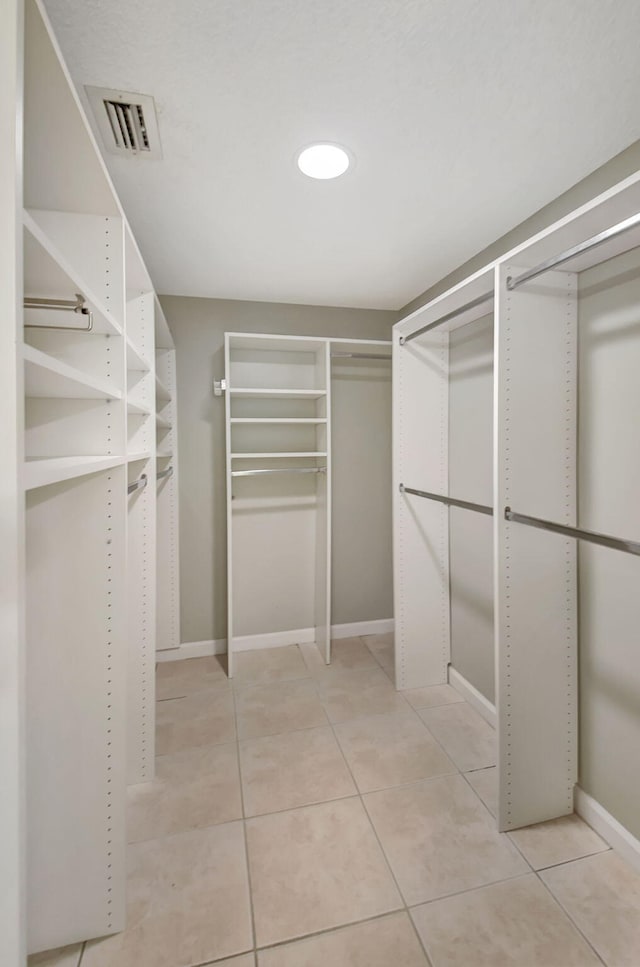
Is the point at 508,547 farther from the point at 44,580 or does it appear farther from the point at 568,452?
the point at 44,580

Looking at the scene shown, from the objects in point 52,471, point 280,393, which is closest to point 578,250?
point 52,471

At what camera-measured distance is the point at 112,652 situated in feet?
4.09

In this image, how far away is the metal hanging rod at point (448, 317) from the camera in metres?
1.76

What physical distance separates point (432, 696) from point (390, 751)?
1.86 feet

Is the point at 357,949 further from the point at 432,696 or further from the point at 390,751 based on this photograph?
the point at 432,696

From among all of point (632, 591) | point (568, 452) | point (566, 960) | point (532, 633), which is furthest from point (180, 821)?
point (568, 452)

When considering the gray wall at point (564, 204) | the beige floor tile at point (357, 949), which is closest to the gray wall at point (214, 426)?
the gray wall at point (564, 204)

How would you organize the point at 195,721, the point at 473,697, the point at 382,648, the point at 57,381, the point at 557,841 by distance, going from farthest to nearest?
1. the point at 382,648
2. the point at 473,697
3. the point at 195,721
4. the point at 557,841
5. the point at 57,381

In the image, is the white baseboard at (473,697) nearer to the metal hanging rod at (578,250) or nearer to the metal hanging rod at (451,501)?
the metal hanging rod at (451,501)

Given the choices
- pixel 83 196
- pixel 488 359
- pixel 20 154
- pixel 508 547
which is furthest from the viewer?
pixel 488 359

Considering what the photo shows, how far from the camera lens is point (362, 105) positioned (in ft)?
4.09

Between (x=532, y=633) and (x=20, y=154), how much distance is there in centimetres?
189

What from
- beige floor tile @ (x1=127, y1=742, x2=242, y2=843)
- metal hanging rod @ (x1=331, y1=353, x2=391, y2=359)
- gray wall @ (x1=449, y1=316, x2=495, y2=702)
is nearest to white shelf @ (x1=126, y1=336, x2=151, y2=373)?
metal hanging rod @ (x1=331, y1=353, x2=391, y2=359)

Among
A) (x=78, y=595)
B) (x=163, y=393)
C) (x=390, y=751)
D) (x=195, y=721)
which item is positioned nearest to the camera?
(x=78, y=595)
